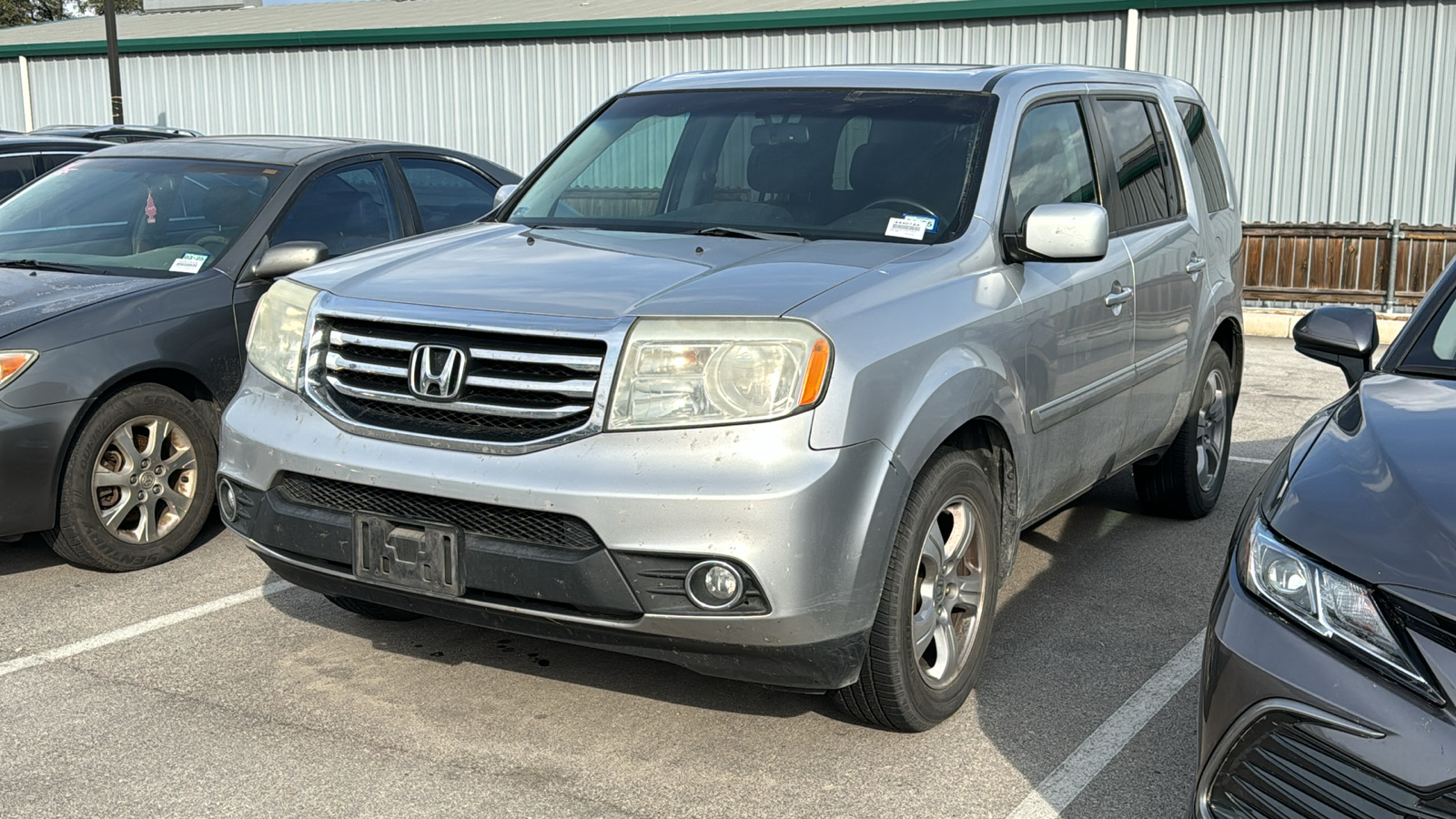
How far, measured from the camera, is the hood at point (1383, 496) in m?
2.49

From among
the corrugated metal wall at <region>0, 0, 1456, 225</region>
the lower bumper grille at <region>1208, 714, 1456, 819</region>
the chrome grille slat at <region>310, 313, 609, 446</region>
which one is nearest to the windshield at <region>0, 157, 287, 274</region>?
the chrome grille slat at <region>310, 313, 609, 446</region>

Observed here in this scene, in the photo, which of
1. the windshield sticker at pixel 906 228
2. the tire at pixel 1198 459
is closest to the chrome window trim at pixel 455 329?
the windshield sticker at pixel 906 228

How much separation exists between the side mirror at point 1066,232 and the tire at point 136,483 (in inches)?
133

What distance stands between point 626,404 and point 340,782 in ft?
4.00

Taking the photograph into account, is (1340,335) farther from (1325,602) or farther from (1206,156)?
(1206,156)

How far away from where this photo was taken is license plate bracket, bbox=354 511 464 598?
3.47 metres

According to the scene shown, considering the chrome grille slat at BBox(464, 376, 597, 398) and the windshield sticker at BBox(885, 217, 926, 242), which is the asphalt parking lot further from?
the windshield sticker at BBox(885, 217, 926, 242)

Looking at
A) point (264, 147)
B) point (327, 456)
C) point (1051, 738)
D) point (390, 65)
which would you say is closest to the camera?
point (327, 456)

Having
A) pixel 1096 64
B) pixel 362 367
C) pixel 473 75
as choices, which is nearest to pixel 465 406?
pixel 362 367

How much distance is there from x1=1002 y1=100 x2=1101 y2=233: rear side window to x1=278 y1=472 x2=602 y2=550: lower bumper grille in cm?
178

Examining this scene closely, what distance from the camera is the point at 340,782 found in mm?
3518

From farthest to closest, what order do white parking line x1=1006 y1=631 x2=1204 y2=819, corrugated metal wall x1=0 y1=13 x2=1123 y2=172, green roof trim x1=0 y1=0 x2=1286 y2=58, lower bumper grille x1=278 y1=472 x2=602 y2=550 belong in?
corrugated metal wall x1=0 y1=13 x2=1123 y2=172
green roof trim x1=0 y1=0 x2=1286 y2=58
white parking line x1=1006 y1=631 x2=1204 y2=819
lower bumper grille x1=278 y1=472 x2=602 y2=550

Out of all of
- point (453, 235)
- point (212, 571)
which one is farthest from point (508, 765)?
point (212, 571)

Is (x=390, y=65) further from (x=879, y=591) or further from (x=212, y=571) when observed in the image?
(x=879, y=591)
